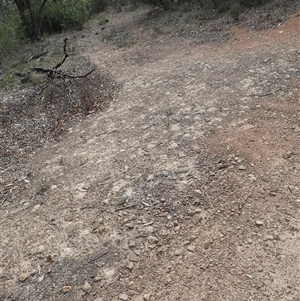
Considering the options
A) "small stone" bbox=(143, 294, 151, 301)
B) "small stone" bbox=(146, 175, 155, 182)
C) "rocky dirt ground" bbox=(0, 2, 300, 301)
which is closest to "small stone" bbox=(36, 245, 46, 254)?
"rocky dirt ground" bbox=(0, 2, 300, 301)

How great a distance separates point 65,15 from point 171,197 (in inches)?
473

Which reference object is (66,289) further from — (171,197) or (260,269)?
(260,269)

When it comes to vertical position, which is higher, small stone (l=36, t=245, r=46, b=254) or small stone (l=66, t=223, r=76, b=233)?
small stone (l=36, t=245, r=46, b=254)

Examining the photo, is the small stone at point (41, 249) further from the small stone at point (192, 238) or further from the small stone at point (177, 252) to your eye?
the small stone at point (192, 238)

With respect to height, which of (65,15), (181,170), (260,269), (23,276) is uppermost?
(65,15)

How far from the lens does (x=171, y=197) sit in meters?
3.60

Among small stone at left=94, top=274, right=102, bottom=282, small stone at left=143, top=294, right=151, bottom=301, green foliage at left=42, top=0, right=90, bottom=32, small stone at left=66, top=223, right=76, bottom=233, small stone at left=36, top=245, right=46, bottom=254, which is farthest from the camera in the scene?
green foliage at left=42, top=0, right=90, bottom=32

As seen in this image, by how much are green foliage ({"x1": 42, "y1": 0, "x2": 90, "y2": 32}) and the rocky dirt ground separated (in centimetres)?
872

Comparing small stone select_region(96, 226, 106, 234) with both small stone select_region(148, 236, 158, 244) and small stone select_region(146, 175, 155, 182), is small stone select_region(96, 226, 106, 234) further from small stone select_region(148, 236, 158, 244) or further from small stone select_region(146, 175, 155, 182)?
small stone select_region(146, 175, 155, 182)

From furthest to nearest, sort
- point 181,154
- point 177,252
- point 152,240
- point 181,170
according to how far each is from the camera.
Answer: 1. point 181,154
2. point 181,170
3. point 152,240
4. point 177,252

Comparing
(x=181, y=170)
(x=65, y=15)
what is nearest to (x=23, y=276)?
(x=181, y=170)

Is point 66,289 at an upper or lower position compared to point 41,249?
lower

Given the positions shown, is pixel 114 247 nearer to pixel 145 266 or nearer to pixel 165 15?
pixel 145 266

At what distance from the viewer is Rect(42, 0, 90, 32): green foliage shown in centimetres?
1351
